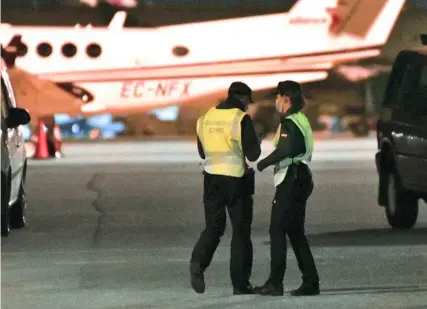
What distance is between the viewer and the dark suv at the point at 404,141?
17.1 meters

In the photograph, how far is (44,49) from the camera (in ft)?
140

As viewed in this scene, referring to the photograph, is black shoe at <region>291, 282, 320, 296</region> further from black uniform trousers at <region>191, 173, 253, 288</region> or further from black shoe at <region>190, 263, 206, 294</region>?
black shoe at <region>190, 263, 206, 294</region>

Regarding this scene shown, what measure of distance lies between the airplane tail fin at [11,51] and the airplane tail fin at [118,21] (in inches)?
99.3

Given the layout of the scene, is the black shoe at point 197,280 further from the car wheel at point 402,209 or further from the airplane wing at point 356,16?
the airplane wing at point 356,16

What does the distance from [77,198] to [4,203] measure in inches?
241

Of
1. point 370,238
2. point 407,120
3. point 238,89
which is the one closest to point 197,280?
point 238,89

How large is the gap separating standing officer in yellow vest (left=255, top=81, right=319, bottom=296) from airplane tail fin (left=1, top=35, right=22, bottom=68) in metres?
29.2

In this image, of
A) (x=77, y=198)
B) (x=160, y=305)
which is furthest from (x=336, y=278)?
(x=77, y=198)

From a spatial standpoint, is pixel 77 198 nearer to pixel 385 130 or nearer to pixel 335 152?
pixel 385 130

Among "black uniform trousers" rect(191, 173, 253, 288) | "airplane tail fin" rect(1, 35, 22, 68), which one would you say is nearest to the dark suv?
"black uniform trousers" rect(191, 173, 253, 288)

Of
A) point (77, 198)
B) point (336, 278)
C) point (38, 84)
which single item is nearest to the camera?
point (336, 278)

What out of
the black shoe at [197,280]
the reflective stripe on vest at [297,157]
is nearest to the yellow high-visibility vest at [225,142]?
the reflective stripe on vest at [297,157]

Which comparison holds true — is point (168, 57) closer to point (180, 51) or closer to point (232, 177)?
point (180, 51)

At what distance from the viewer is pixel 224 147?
40.7 ft
